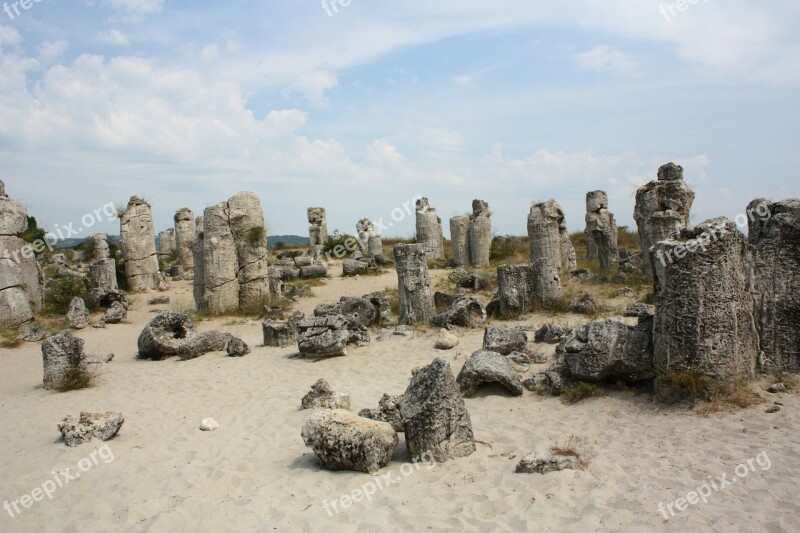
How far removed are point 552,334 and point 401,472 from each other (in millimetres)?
4806

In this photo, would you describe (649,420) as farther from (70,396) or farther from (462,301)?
(70,396)

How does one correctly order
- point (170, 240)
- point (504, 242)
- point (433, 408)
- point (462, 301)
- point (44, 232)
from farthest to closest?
point (170, 240)
point (504, 242)
point (44, 232)
point (462, 301)
point (433, 408)

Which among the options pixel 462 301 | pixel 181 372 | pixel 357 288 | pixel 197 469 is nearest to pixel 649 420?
pixel 197 469

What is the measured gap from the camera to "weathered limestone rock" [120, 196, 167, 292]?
1912 cm

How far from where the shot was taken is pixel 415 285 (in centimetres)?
1145

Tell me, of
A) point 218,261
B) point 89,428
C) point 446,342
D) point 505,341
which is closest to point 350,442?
point 89,428

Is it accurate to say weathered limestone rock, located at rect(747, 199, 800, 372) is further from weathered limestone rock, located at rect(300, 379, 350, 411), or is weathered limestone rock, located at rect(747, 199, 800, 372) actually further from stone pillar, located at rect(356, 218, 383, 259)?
stone pillar, located at rect(356, 218, 383, 259)

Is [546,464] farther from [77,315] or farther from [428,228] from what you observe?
[428,228]

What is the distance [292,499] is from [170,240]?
2871 cm

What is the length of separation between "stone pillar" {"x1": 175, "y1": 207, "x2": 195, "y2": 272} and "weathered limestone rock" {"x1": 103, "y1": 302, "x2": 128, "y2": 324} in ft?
35.0

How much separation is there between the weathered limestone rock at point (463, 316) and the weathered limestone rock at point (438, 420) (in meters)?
5.47

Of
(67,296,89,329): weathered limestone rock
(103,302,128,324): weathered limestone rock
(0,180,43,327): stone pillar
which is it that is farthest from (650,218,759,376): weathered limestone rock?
(0,180,43,327): stone pillar

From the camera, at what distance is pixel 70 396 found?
8156mm

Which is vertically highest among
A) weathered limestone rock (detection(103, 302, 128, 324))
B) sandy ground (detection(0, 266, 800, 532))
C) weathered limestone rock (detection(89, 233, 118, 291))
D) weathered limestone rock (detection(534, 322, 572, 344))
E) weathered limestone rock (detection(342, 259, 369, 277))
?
weathered limestone rock (detection(89, 233, 118, 291))
